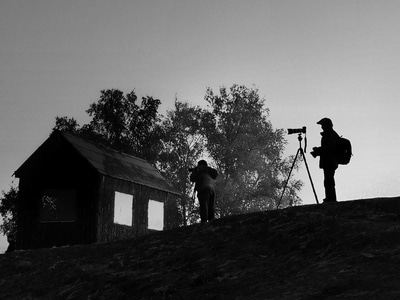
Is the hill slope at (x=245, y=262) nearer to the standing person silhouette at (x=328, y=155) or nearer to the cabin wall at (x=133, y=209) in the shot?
the standing person silhouette at (x=328, y=155)

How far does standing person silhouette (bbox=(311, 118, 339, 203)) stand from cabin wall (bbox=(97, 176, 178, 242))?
13.3 meters

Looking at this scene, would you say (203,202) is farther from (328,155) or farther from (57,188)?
(57,188)

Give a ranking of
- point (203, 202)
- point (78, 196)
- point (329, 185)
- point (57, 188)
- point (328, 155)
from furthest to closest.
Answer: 1. point (57, 188)
2. point (78, 196)
3. point (203, 202)
4. point (329, 185)
5. point (328, 155)

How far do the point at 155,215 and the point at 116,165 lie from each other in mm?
3495

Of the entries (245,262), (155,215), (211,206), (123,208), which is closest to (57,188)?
(123,208)

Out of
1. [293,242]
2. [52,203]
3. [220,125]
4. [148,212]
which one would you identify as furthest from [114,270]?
[220,125]

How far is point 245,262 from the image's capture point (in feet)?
33.5

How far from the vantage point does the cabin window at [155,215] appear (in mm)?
28031

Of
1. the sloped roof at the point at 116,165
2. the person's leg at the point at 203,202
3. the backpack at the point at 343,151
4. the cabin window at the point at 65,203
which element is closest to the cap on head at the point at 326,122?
the backpack at the point at 343,151

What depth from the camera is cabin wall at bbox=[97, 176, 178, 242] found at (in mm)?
24609

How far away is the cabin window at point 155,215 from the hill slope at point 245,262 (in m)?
13.3

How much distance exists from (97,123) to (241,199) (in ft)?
45.7

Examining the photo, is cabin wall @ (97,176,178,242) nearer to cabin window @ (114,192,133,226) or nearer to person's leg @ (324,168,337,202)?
cabin window @ (114,192,133,226)

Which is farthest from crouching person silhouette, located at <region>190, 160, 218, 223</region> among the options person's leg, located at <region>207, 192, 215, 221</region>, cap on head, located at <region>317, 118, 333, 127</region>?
cap on head, located at <region>317, 118, 333, 127</region>
